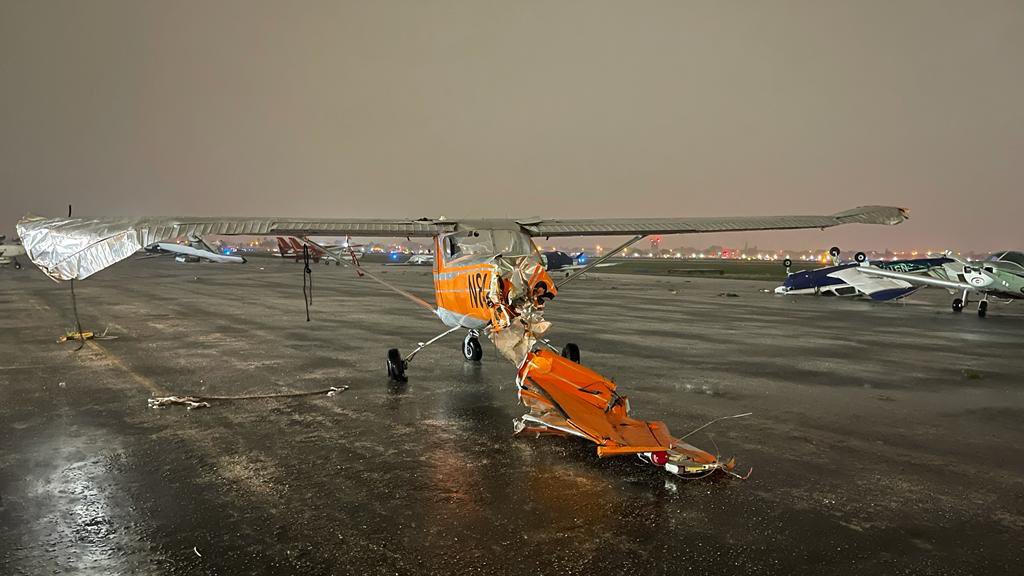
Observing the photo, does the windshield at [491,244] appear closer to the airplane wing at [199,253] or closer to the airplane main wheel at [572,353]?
the airplane main wheel at [572,353]

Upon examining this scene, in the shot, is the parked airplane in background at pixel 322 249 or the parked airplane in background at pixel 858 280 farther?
the parked airplane in background at pixel 858 280

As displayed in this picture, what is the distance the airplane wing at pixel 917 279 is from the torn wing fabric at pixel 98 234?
80.4 ft


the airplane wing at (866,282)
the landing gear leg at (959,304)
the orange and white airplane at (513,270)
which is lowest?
the landing gear leg at (959,304)

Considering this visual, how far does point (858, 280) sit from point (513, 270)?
86.5 ft

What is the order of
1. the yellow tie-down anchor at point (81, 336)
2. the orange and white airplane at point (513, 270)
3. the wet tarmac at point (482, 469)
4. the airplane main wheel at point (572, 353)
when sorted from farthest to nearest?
1. the yellow tie-down anchor at point (81, 336)
2. the airplane main wheel at point (572, 353)
3. the orange and white airplane at point (513, 270)
4. the wet tarmac at point (482, 469)

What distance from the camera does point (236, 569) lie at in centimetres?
357

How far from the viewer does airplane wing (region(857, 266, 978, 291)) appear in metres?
21.4

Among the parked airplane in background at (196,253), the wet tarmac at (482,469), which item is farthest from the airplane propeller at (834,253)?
the parked airplane in background at (196,253)

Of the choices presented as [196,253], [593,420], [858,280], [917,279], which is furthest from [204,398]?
[196,253]

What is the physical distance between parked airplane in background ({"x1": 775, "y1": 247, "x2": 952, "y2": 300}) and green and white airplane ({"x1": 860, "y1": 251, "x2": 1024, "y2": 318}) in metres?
0.40

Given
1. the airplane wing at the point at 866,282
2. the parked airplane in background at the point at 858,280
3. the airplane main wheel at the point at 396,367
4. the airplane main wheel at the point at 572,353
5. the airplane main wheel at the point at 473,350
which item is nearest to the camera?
the airplane main wheel at the point at 396,367

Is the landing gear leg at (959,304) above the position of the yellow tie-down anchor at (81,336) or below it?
below

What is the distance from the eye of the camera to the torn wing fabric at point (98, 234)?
22.1ft

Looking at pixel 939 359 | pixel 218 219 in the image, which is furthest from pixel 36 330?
pixel 939 359
